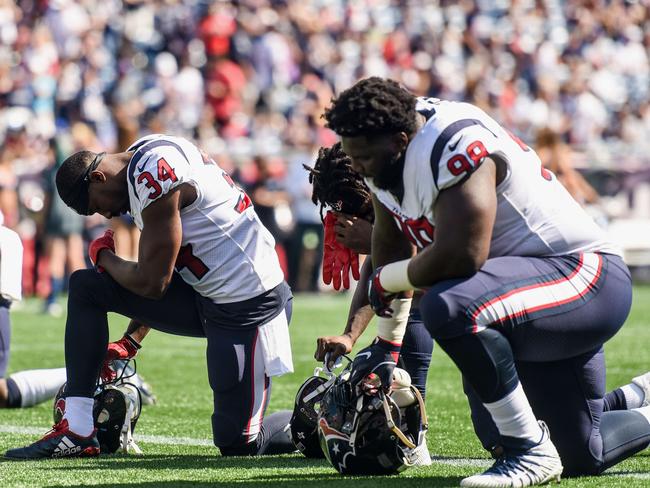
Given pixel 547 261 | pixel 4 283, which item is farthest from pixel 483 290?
pixel 4 283

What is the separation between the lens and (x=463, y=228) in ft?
10.8

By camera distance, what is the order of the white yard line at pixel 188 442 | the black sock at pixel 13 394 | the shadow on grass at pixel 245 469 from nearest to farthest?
the shadow on grass at pixel 245 469
the white yard line at pixel 188 442
the black sock at pixel 13 394

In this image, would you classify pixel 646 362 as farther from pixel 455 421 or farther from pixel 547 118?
pixel 547 118

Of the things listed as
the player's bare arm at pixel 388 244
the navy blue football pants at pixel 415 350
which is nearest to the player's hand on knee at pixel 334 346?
the player's bare arm at pixel 388 244

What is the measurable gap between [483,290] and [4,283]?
2.60 meters

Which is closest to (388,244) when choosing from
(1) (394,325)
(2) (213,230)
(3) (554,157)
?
(1) (394,325)

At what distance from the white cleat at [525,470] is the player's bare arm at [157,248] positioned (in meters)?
1.39

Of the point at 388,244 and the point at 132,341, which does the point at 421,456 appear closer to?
the point at 388,244

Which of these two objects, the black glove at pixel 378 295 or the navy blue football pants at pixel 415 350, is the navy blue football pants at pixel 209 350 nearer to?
the navy blue football pants at pixel 415 350

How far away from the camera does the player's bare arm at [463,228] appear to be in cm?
329

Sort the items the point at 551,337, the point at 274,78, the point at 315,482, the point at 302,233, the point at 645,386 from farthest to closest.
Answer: the point at 274,78, the point at 302,233, the point at 645,386, the point at 315,482, the point at 551,337

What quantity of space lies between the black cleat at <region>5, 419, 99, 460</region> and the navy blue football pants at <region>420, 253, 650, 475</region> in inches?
56.1

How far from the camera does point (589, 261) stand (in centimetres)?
359

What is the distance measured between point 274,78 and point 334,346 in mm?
12328
